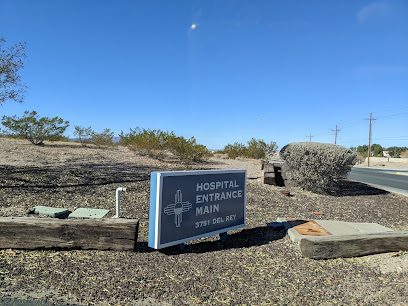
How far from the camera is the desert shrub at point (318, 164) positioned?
9227 millimetres

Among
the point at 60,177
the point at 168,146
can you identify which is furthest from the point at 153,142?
the point at 60,177

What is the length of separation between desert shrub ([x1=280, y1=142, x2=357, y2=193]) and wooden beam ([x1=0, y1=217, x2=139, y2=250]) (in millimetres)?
6474

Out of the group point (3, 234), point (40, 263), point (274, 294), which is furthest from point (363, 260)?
point (3, 234)

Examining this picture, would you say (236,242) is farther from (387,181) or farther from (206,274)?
(387,181)

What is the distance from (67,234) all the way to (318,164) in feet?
23.8

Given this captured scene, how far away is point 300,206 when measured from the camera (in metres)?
7.93

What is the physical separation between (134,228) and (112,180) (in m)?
5.14

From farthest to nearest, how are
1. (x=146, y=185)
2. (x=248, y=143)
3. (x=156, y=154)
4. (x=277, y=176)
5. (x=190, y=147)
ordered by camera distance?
Answer: (x=248, y=143) → (x=156, y=154) → (x=190, y=147) → (x=277, y=176) → (x=146, y=185)

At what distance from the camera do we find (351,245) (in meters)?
4.38

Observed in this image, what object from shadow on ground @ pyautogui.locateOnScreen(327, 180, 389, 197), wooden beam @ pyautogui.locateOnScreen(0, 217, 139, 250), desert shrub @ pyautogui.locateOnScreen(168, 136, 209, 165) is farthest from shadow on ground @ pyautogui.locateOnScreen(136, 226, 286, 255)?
desert shrub @ pyautogui.locateOnScreen(168, 136, 209, 165)

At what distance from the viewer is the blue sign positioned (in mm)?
4336

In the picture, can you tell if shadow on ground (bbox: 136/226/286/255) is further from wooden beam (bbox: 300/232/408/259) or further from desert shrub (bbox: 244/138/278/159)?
desert shrub (bbox: 244/138/278/159)

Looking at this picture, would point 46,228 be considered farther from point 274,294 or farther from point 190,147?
point 190,147

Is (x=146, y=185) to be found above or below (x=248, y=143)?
below
